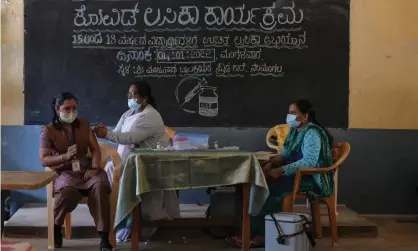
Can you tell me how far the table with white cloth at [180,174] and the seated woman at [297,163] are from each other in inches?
14.0

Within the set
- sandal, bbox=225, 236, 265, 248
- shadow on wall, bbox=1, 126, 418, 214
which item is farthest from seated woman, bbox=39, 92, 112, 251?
shadow on wall, bbox=1, 126, 418, 214

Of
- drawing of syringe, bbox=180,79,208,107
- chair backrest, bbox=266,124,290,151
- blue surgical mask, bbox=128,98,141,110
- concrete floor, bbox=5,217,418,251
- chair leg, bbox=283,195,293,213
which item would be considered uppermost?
drawing of syringe, bbox=180,79,208,107

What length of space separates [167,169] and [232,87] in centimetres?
207

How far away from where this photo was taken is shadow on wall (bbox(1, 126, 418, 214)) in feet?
19.5

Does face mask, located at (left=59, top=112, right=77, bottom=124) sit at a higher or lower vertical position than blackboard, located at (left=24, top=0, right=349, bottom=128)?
lower

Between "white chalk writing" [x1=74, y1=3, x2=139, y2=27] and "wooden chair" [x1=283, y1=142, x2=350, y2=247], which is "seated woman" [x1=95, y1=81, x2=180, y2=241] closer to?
"wooden chair" [x1=283, y1=142, x2=350, y2=247]

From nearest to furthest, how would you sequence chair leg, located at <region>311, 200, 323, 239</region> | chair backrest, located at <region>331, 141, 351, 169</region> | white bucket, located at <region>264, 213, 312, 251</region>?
white bucket, located at <region>264, 213, 312, 251</region> < chair backrest, located at <region>331, 141, 351, 169</region> < chair leg, located at <region>311, 200, 323, 239</region>

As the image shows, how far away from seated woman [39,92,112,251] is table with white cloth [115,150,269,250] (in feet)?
0.79

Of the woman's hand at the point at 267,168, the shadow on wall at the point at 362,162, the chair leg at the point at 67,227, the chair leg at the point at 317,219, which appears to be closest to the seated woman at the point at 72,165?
the chair leg at the point at 67,227

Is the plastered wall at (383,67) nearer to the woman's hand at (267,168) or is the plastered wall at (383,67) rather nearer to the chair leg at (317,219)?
the chair leg at (317,219)

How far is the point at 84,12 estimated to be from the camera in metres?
5.96

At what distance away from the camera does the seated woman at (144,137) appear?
4.50 meters

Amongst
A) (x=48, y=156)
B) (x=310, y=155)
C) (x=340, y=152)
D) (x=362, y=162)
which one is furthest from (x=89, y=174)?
(x=362, y=162)

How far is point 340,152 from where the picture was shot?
483 cm
